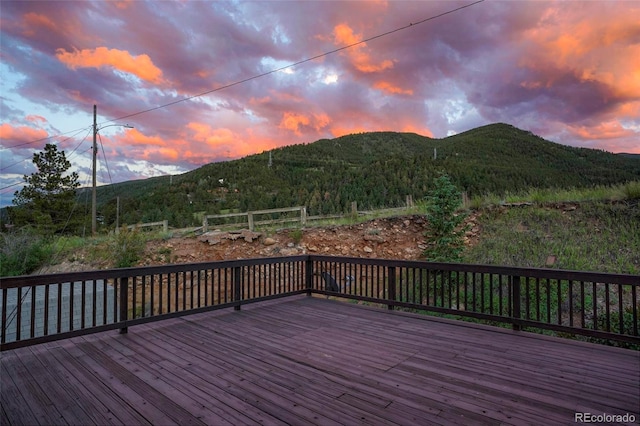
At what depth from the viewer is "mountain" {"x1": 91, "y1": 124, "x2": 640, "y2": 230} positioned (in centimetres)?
1778

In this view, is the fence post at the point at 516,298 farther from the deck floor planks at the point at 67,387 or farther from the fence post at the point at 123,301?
the fence post at the point at 123,301

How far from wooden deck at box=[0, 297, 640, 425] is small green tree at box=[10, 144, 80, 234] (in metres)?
20.2

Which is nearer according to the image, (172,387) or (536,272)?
(172,387)

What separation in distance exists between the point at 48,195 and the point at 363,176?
20.0 m

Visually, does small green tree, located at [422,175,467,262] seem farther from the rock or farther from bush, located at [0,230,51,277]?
bush, located at [0,230,51,277]

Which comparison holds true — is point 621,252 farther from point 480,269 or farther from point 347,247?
point 347,247

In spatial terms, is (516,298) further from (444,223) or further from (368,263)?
(444,223)

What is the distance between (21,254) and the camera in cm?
1156

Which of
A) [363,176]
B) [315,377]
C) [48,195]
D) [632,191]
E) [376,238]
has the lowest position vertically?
[315,377]

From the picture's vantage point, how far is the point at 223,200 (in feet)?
71.6

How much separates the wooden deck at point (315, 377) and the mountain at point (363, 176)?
11260 mm

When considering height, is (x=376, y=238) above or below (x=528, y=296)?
above

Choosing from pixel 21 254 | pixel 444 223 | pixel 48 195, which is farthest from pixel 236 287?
pixel 48 195

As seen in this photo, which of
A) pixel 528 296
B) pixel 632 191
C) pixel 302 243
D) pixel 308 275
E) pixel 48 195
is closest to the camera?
pixel 528 296
